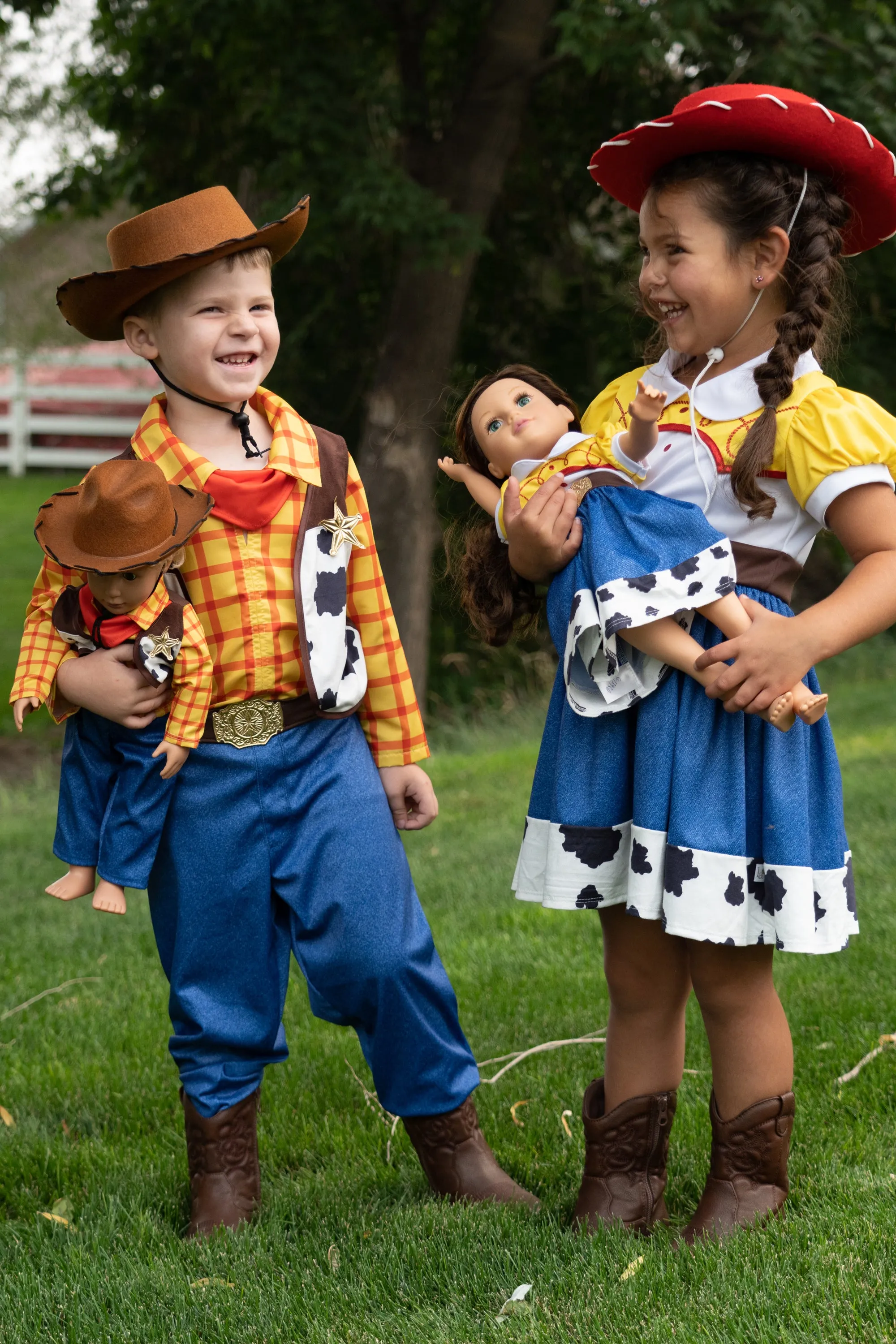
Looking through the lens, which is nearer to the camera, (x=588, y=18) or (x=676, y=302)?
(x=676, y=302)

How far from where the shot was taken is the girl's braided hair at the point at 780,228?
2176mm

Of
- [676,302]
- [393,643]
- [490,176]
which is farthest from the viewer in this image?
[490,176]

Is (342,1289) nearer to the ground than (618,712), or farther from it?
nearer to the ground

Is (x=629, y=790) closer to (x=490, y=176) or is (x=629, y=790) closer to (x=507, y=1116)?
(x=507, y=1116)

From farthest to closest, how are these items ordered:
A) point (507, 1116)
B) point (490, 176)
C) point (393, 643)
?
point (490, 176) < point (507, 1116) < point (393, 643)

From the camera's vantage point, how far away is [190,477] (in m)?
2.38

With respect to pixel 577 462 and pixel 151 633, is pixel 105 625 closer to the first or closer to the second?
pixel 151 633

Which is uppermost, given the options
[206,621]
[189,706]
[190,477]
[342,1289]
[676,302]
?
[676,302]

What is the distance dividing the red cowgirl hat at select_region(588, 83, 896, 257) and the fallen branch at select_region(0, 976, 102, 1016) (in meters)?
2.81

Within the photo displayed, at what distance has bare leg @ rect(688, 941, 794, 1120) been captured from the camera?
7.57 ft

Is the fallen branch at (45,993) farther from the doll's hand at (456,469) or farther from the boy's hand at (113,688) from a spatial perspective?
the doll's hand at (456,469)

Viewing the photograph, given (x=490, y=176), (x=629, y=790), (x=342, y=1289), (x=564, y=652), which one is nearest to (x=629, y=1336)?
(x=342, y=1289)

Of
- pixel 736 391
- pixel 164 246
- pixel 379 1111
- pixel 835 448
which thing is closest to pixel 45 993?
pixel 379 1111

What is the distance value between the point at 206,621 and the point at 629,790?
0.81 m
